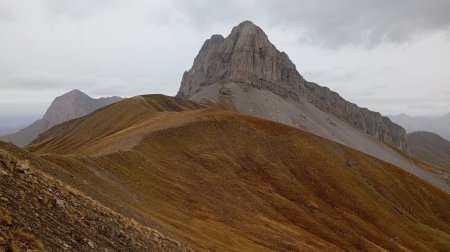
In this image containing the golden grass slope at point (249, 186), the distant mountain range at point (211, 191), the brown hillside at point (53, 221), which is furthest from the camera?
the golden grass slope at point (249, 186)

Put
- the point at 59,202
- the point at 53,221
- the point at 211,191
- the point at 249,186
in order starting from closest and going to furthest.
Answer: the point at 53,221 < the point at 59,202 < the point at 211,191 < the point at 249,186

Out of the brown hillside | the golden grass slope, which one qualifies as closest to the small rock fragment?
the brown hillside

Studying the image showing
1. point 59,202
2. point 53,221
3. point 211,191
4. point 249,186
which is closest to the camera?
point 53,221

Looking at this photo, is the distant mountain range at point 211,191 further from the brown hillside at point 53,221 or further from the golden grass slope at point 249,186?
the golden grass slope at point 249,186

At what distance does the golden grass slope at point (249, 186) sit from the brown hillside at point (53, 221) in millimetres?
5193

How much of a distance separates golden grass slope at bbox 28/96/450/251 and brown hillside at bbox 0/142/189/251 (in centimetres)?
519

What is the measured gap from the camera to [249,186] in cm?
6638

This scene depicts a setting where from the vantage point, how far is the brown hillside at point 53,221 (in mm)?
15891

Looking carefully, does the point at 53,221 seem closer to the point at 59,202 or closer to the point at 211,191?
the point at 59,202

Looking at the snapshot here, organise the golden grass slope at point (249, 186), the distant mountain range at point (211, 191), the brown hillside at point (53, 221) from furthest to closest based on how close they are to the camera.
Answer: the golden grass slope at point (249, 186)
the distant mountain range at point (211, 191)
the brown hillside at point (53, 221)

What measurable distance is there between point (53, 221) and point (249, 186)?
49.1 metres

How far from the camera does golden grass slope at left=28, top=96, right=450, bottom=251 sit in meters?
41.0

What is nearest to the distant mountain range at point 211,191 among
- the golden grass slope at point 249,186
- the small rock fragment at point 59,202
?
the small rock fragment at point 59,202

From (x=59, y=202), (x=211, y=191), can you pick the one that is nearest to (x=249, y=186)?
(x=211, y=191)
